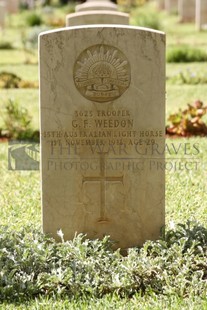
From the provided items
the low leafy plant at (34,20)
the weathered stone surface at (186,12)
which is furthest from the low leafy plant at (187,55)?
the low leafy plant at (34,20)

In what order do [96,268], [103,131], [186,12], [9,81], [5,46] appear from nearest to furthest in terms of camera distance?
1. [96,268]
2. [103,131]
3. [9,81]
4. [5,46]
5. [186,12]

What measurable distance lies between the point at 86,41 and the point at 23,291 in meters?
1.65

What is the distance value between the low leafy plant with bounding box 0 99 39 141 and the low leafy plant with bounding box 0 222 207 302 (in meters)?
4.52

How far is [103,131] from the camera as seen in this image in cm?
512

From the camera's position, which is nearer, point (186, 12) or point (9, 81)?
point (9, 81)

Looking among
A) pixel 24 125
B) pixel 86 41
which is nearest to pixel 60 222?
pixel 86 41

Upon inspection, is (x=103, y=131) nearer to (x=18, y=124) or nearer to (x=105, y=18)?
(x=18, y=124)

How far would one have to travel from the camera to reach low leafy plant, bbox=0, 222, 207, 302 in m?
4.59

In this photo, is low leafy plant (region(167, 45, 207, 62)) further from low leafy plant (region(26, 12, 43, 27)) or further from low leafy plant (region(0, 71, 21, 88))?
low leafy plant (region(26, 12, 43, 27))

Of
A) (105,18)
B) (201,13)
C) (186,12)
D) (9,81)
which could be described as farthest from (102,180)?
(186,12)

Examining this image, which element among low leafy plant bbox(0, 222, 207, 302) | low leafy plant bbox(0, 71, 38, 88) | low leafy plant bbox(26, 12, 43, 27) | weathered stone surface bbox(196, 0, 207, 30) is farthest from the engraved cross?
low leafy plant bbox(26, 12, 43, 27)

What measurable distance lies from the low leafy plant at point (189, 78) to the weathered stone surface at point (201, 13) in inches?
287

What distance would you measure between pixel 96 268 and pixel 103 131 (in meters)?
0.93

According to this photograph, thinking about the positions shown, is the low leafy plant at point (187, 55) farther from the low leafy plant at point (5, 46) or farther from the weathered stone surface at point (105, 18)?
the weathered stone surface at point (105, 18)
